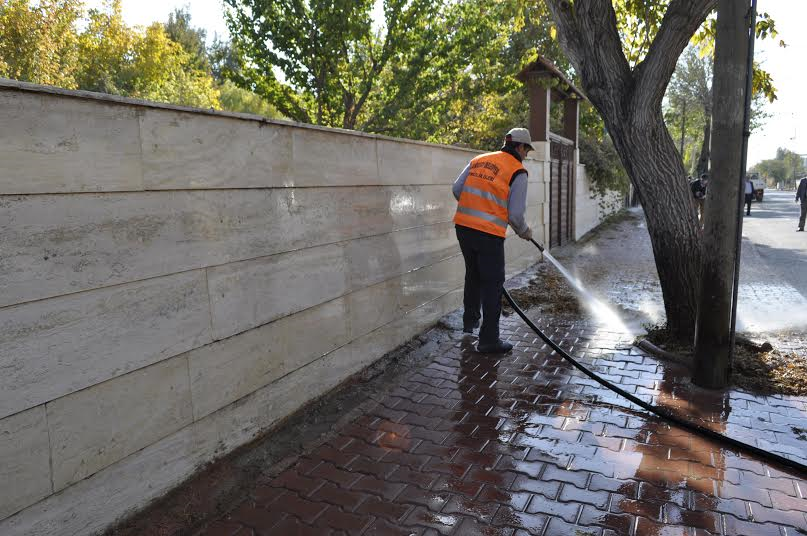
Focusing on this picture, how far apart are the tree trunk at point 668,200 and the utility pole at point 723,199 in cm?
92

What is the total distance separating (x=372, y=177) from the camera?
477 cm

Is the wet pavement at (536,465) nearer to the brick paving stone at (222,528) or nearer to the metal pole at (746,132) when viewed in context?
the brick paving stone at (222,528)

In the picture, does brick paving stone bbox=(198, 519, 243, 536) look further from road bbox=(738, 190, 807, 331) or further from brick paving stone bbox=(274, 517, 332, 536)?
road bbox=(738, 190, 807, 331)

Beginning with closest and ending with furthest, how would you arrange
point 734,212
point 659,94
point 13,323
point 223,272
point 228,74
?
1. point 13,323
2. point 223,272
3. point 734,212
4. point 659,94
5. point 228,74

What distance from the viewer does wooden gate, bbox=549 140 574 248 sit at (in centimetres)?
1198

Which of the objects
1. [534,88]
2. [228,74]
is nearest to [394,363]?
[534,88]

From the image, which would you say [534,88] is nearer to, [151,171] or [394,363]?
[394,363]

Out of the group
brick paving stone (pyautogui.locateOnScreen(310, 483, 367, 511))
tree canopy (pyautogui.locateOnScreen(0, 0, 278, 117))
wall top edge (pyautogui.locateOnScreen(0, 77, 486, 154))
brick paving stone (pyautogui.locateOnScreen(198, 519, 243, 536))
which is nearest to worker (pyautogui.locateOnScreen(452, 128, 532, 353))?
wall top edge (pyautogui.locateOnScreen(0, 77, 486, 154))

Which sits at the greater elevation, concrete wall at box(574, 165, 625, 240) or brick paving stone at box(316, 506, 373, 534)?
concrete wall at box(574, 165, 625, 240)

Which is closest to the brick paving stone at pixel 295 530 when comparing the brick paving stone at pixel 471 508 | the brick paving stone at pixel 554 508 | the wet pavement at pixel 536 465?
the wet pavement at pixel 536 465

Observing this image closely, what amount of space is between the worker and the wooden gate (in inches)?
258

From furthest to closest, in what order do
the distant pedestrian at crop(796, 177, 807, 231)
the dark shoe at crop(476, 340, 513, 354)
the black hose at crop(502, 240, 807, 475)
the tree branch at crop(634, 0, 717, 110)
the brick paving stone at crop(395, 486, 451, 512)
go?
the distant pedestrian at crop(796, 177, 807, 231) < the dark shoe at crop(476, 340, 513, 354) < the tree branch at crop(634, 0, 717, 110) < the black hose at crop(502, 240, 807, 475) < the brick paving stone at crop(395, 486, 451, 512)

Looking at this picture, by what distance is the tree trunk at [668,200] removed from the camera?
207 inches

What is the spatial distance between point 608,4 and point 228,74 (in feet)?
39.9
